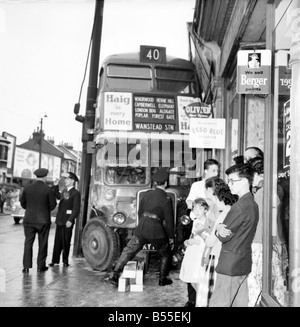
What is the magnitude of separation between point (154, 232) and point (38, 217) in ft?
7.32

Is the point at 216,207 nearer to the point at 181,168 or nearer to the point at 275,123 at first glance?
the point at 275,123

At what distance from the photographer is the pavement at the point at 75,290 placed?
5586 mm

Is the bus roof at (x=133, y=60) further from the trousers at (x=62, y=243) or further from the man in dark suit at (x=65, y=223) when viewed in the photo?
the trousers at (x=62, y=243)

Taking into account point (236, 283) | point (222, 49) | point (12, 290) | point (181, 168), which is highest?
point (222, 49)

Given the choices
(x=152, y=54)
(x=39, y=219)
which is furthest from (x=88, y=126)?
(x=39, y=219)

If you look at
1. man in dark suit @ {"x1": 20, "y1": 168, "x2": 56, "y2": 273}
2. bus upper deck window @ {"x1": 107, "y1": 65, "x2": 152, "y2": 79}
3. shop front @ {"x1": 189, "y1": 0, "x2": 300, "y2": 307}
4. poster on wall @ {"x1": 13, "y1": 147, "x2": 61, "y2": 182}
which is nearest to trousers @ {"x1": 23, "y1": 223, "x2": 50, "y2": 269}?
man in dark suit @ {"x1": 20, "y1": 168, "x2": 56, "y2": 273}

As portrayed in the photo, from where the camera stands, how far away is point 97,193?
8.36 meters

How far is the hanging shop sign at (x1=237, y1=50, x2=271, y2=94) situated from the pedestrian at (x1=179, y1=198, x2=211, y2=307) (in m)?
1.44

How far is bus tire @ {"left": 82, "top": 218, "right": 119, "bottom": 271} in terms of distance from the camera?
7551 mm

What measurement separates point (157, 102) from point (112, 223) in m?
2.65

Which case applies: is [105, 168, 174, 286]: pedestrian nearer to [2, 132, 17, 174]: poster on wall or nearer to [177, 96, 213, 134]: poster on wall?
[177, 96, 213, 134]: poster on wall
